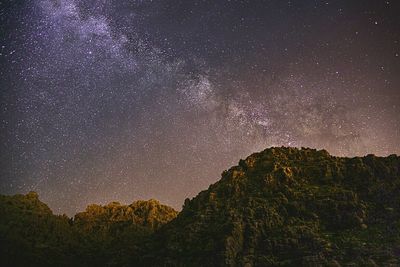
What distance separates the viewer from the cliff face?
34.3m

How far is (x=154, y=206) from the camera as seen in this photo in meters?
65.1

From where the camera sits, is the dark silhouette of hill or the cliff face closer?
the cliff face

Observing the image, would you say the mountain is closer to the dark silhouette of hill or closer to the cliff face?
the dark silhouette of hill

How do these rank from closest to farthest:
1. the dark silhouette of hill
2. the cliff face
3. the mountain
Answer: the cliff face, the dark silhouette of hill, the mountain

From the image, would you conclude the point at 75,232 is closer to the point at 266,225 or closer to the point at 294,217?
the point at 266,225

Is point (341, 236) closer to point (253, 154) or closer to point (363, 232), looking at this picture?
point (363, 232)

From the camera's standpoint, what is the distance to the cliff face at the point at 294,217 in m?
34.3

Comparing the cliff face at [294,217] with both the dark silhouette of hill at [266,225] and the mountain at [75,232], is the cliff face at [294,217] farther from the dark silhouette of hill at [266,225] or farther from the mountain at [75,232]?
the mountain at [75,232]

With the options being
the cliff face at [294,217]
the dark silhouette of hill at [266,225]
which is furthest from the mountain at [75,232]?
the cliff face at [294,217]

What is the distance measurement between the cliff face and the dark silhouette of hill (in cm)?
9

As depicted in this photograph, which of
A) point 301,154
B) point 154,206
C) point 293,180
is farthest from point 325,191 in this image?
point 154,206

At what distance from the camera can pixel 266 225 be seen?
38844mm

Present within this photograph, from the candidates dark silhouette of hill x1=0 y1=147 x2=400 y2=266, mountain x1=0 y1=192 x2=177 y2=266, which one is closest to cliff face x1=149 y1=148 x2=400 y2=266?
dark silhouette of hill x1=0 y1=147 x2=400 y2=266

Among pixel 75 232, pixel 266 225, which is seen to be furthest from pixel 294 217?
pixel 75 232
